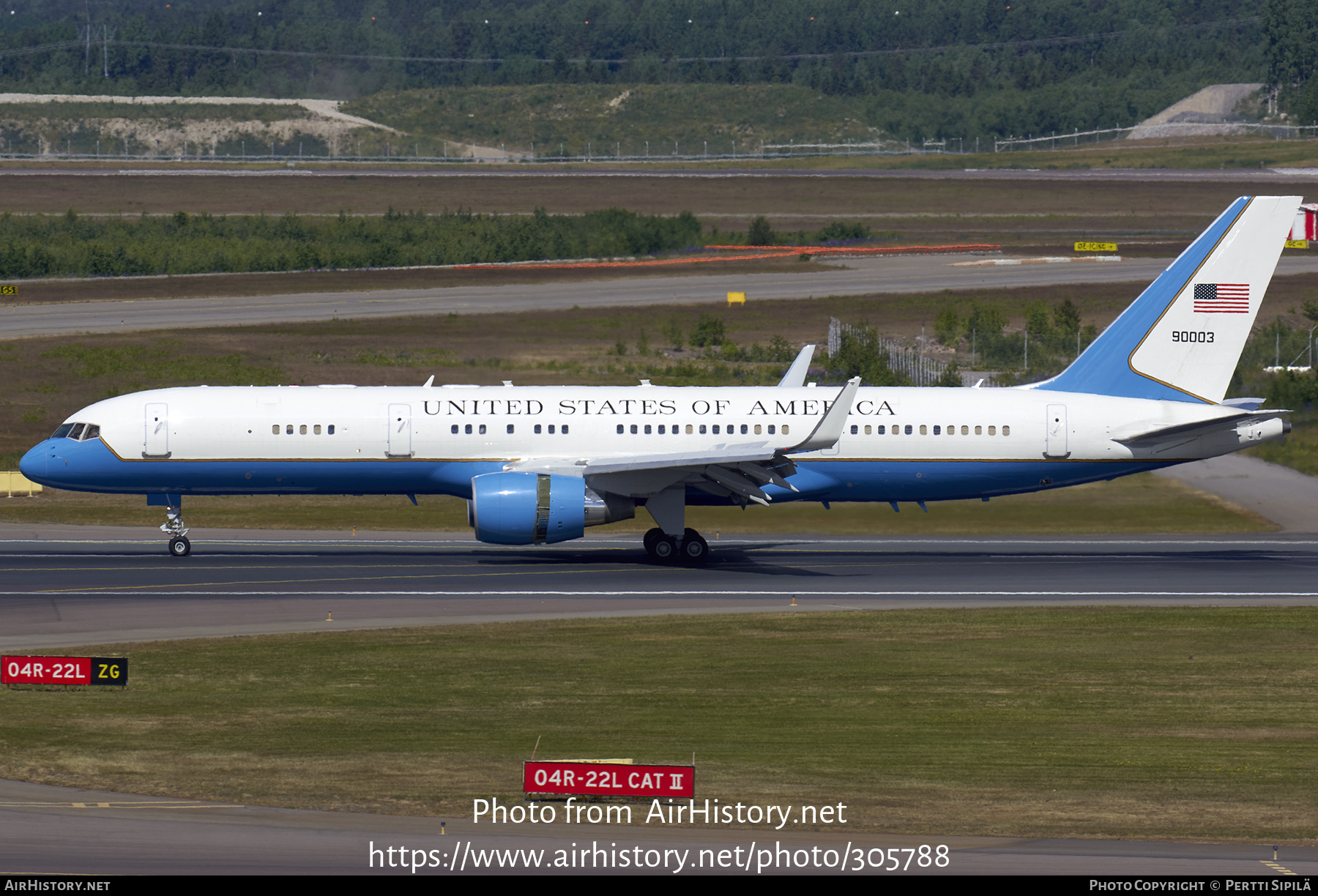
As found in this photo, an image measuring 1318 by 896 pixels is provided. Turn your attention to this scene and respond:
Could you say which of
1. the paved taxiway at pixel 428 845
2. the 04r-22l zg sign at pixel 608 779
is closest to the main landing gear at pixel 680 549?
the 04r-22l zg sign at pixel 608 779

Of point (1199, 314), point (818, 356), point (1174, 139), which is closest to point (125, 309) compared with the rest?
point (818, 356)

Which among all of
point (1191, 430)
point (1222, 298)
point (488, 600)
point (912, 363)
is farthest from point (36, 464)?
point (912, 363)

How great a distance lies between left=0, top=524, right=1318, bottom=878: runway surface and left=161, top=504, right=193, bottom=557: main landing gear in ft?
1.82

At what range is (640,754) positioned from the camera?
22109 millimetres

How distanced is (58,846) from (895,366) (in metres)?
Result: 54.1

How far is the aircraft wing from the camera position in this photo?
38.2m

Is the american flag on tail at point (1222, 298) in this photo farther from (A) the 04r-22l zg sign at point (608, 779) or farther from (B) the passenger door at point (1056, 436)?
(A) the 04r-22l zg sign at point (608, 779)

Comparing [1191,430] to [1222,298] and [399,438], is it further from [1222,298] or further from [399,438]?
[399,438]

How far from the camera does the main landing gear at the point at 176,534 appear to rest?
4216 centimetres

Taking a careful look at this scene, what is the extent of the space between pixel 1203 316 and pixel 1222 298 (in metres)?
0.76

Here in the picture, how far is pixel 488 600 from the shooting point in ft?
119

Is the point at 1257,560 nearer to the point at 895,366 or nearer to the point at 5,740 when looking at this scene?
the point at 895,366

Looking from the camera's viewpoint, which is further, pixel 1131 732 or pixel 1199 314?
pixel 1199 314

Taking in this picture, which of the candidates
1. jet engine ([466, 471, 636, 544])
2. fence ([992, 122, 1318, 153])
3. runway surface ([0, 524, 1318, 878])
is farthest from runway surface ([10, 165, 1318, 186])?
jet engine ([466, 471, 636, 544])
